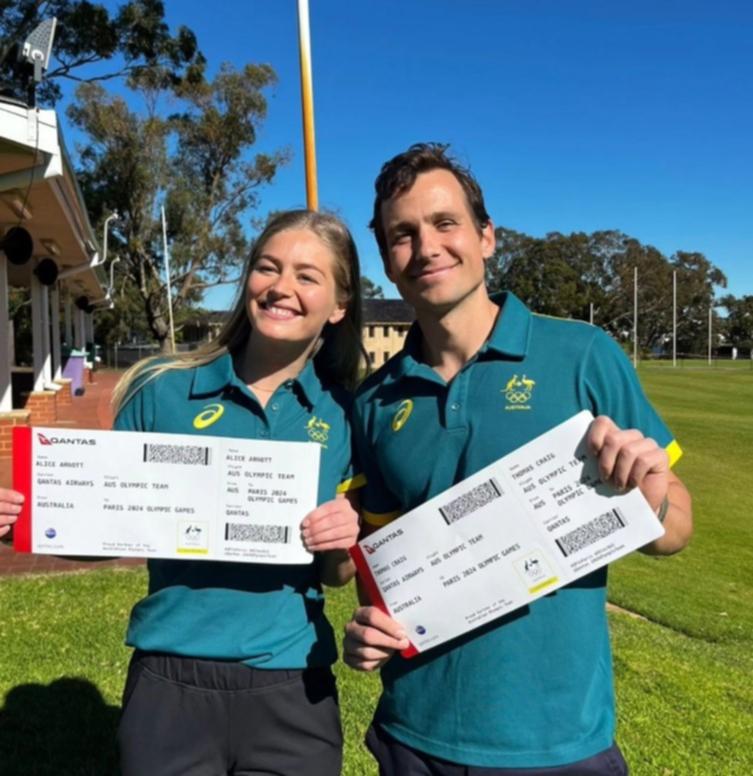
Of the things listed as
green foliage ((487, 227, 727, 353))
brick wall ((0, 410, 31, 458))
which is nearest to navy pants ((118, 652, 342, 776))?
brick wall ((0, 410, 31, 458))

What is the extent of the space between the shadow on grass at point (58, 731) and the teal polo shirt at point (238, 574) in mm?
1834

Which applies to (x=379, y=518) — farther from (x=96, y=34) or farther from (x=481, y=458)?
(x=96, y=34)

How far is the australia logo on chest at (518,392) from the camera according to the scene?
6.06ft

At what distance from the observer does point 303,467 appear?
201 centimetres

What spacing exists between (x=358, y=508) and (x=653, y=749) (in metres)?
2.54

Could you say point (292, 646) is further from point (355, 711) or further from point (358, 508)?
point (355, 711)

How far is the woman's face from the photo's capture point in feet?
7.18

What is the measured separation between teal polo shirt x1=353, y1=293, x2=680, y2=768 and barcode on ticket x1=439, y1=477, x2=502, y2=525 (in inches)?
2.8

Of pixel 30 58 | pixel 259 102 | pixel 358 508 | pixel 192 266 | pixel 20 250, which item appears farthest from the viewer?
pixel 192 266

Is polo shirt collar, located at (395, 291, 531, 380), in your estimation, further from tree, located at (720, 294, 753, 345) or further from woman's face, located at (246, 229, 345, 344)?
tree, located at (720, 294, 753, 345)

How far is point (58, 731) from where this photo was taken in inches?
145

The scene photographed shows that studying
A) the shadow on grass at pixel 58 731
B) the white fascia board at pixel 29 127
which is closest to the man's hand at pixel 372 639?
the shadow on grass at pixel 58 731

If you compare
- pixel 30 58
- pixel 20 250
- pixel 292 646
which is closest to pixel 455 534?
pixel 292 646

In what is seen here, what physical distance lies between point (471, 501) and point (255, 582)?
0.68 meters
